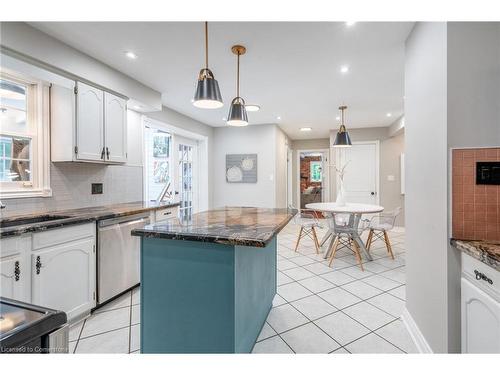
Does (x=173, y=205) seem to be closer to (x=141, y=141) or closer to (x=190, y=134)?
(x=141, y=141)

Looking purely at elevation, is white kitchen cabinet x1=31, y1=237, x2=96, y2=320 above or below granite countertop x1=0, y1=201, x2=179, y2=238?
below

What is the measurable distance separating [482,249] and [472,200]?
346 millimetres

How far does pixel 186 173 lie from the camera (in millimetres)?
5422

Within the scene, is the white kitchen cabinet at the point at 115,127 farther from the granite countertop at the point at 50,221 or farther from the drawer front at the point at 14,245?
the drawer front at the point at 14,245

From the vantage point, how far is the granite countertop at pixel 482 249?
3.66ft

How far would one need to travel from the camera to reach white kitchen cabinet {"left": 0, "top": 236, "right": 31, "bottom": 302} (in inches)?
63.8

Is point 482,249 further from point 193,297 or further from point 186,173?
point 186,173

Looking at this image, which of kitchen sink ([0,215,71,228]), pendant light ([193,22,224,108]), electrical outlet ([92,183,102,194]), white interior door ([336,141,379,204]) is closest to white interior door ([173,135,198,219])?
electrical outlet ([92,183,102,194])

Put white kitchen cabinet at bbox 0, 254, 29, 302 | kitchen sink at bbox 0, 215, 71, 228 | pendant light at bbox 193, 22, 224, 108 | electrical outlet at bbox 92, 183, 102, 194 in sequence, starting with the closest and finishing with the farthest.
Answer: white kitchen cabinet at bbox 0, 254, 29, 302, pendant light at bbox 193, 22, 224, 108, kitchen sink at bbox 0, 215, 71, 228, electrical outlet at bbox 92, 183, 102, 194

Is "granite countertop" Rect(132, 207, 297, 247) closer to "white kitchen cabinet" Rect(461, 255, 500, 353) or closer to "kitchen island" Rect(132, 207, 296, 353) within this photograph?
"kitchen island" Rect(132, 207, 296, 353)

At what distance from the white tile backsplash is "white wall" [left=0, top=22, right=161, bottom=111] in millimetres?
911

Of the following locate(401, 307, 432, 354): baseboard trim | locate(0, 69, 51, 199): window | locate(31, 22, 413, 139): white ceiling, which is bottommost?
locate(401, 307, 432, 354): baseboard trim

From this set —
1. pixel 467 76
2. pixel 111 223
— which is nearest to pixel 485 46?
pixel 467 76

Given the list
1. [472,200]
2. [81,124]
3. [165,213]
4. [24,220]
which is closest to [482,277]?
[472,200]
